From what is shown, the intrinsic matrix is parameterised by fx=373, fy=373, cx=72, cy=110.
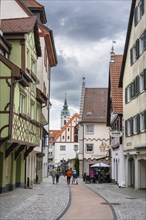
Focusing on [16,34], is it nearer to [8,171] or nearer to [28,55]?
[28,55]

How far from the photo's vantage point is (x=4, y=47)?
20359 mm

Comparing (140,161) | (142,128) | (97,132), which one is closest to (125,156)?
(140,161)

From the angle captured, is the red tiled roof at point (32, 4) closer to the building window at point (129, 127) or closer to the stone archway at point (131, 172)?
the building window at point (129, 127)

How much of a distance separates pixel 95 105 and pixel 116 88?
1026 inches

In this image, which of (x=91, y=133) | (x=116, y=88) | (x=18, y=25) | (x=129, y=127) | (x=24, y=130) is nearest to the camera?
(x=24, y=130)

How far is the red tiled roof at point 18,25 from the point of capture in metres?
22.0

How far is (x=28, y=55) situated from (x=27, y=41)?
1027 millimetres

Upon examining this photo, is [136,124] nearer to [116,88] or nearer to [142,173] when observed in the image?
[142,173]

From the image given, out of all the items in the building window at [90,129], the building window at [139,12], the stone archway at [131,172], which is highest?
the building window at [139,12]

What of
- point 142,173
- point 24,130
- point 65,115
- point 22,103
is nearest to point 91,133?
point 142,173

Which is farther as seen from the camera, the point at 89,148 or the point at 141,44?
the point at 89,148

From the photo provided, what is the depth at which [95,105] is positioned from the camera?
2431 inches

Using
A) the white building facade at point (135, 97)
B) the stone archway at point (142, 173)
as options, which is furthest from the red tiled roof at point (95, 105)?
the stone archway at point (142, 173)

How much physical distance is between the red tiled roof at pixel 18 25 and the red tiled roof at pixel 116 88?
12772mm
